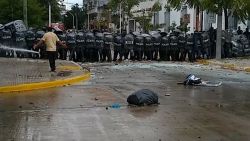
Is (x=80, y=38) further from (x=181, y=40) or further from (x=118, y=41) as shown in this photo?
(x=181, y=40)

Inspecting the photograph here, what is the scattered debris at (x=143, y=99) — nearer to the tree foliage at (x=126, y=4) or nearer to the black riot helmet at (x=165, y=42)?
the black riot helmet at (x=165, y=42)

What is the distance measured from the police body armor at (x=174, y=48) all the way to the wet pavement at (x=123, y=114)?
12548 mm

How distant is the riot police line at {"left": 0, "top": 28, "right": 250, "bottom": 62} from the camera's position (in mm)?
27594

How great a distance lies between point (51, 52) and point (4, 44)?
376 inches

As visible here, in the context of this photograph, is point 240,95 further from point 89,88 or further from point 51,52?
point 51,52

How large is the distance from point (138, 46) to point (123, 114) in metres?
18.5

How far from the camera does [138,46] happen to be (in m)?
28.9

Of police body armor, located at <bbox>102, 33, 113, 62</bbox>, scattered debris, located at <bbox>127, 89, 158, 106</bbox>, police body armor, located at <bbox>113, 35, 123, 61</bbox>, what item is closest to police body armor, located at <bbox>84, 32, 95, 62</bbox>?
police body armor, located at <bbox>102, 33, 113, 62</bbox>

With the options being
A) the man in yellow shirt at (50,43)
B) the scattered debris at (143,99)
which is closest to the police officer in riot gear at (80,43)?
the man in yellow shirt at (50,43)

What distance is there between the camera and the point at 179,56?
29766 millimetres

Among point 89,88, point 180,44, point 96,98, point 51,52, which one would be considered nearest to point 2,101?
point 96,98

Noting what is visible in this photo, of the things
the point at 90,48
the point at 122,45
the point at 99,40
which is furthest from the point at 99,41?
the point at 122,45

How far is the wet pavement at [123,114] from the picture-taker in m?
8.39

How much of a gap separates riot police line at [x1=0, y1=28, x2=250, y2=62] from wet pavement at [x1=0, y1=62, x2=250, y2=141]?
11508 mm
